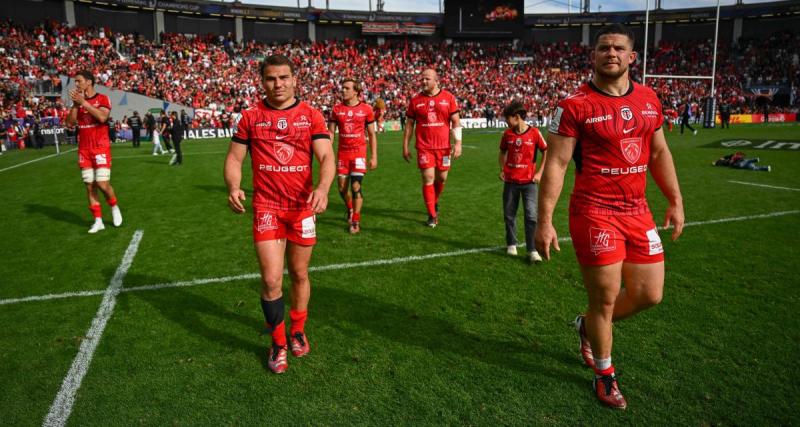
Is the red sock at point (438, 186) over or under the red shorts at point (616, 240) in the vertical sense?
under

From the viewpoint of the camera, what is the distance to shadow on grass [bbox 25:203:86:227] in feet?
31.7

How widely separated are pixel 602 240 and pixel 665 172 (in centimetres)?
78

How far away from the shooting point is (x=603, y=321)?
3.49 meters

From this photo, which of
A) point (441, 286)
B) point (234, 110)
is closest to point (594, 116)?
point (441, 286)

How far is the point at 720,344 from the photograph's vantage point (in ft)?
14.0

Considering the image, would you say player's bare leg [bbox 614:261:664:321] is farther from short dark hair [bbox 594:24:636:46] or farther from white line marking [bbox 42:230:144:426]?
white line marking [bbox 42:230:144:426]

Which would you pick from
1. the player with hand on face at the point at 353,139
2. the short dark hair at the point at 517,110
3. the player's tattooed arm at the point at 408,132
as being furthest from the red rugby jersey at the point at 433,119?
the short dark hair at the point at 517,110

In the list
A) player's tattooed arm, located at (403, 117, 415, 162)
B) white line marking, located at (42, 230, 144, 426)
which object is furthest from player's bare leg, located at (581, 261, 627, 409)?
player's tattooed arm, located at (403, 117, 415, 162)

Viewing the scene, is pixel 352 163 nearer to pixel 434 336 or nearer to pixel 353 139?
pixel 353 139

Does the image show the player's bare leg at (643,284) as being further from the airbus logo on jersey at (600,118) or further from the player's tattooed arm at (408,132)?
the player's tattooed arm at (408,132)

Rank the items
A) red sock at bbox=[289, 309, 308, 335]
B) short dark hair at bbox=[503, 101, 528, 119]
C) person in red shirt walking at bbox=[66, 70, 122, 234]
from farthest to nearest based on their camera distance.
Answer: person in red shirt walking at bbox=[66, 70, 122, 234]
short dark hair at bbox=[503, 101, 528, 119]
red sock at bbox=[289, 309, 308, 335]

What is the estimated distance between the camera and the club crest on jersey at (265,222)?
157 inches

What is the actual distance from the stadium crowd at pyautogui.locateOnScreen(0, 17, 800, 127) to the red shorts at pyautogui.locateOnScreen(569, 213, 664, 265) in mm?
35093

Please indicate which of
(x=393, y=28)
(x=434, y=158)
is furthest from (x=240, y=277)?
(x=393, y=28)
